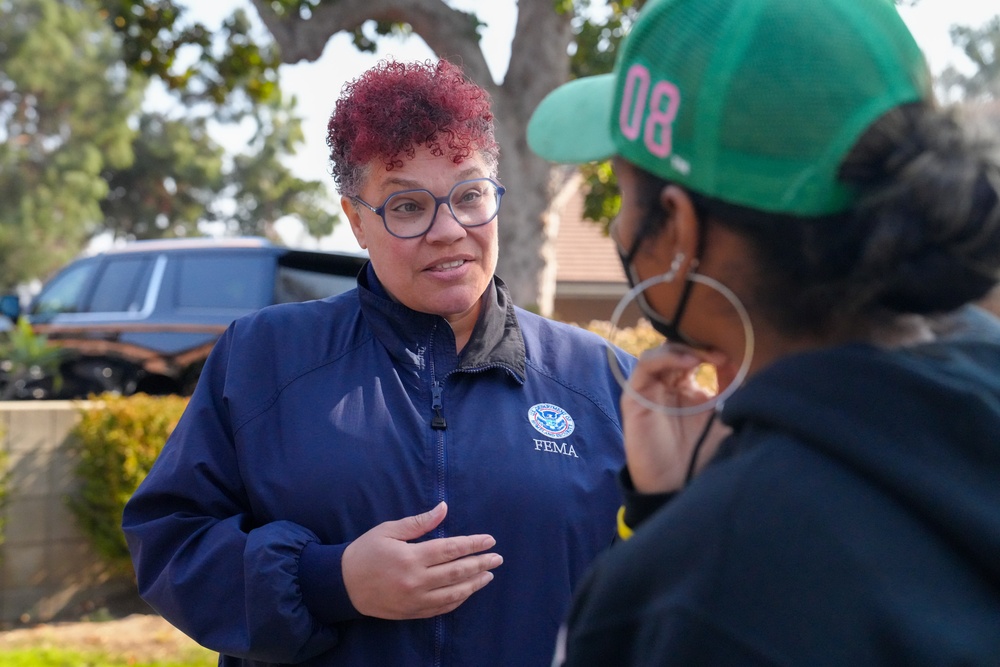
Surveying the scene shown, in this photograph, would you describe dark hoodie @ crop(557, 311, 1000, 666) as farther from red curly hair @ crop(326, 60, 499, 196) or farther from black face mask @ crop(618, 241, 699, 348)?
red curly hair @ crop(326, 60, 499, 196)

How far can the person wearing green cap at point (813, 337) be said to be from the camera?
0.94 metres

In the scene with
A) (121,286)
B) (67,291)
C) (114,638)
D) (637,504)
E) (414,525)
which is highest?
(637,504)

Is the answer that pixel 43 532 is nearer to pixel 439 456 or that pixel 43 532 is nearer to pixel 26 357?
pixel 26 357

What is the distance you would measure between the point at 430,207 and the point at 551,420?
0.62m

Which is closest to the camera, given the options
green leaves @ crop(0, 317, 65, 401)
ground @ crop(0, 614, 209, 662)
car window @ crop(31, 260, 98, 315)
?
ground @ crop(0, 614, 209, 662)

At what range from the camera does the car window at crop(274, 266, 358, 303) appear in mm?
7504

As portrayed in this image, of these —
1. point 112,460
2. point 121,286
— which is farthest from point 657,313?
point 121,286

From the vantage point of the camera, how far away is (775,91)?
3.43 feet

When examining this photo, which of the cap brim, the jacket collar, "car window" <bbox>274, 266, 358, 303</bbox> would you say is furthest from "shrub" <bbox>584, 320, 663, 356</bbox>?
the cap brim

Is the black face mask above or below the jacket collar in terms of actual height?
above

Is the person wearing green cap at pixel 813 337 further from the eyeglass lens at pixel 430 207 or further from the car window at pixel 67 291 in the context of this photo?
the car window at pixel 67 291

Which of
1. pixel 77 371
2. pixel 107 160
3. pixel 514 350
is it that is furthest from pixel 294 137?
pixel 514 350

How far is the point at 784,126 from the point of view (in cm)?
105

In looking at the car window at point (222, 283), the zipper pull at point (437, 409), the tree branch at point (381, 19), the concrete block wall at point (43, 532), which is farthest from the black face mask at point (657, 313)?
the tree branch at point (381, 19)
